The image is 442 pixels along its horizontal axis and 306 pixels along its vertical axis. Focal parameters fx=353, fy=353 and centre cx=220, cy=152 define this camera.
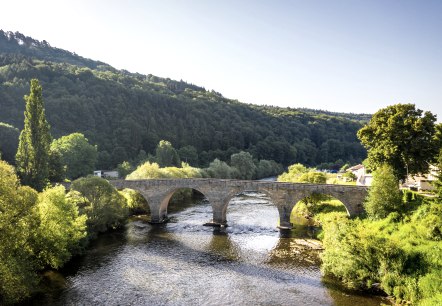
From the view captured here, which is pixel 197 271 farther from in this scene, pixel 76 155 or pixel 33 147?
pixel 76 155

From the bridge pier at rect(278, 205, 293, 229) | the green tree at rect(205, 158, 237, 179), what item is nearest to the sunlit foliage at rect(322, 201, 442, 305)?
the bridge pier at rect(278, 205, 293, 229)

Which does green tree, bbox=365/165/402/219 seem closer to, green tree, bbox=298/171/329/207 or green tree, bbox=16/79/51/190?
green tree, bbox=298/171/329/207

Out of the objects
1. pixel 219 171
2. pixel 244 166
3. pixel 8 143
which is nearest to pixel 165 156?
pixel 219 171

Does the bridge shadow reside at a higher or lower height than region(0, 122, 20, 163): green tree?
lower

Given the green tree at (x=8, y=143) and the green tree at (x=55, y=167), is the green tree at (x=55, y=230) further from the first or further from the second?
the green tree at (x=8, y=143)

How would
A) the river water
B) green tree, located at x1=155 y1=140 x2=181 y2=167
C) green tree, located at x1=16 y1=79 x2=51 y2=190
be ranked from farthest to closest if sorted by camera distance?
1. green tree, located at x1=155 y1=140 x2=181 y2=167
2. green tree, located at x1=16 y1=79 x2=51 y2=190
3. the river water

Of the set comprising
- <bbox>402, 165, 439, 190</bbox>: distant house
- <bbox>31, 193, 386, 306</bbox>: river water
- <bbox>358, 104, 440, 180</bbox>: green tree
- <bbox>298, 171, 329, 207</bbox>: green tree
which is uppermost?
<bbox>358, 104, 440, 180</bbox>: green tree

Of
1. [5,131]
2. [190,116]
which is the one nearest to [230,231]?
[5,131]

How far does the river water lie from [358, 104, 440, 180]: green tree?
12909mm

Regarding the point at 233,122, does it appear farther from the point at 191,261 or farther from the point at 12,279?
the point at 12,279

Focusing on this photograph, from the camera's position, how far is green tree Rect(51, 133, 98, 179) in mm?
68312

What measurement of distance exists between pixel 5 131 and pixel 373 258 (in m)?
64.5

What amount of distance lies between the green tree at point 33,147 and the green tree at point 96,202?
16.1 ft

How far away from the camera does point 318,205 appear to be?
52.6m
